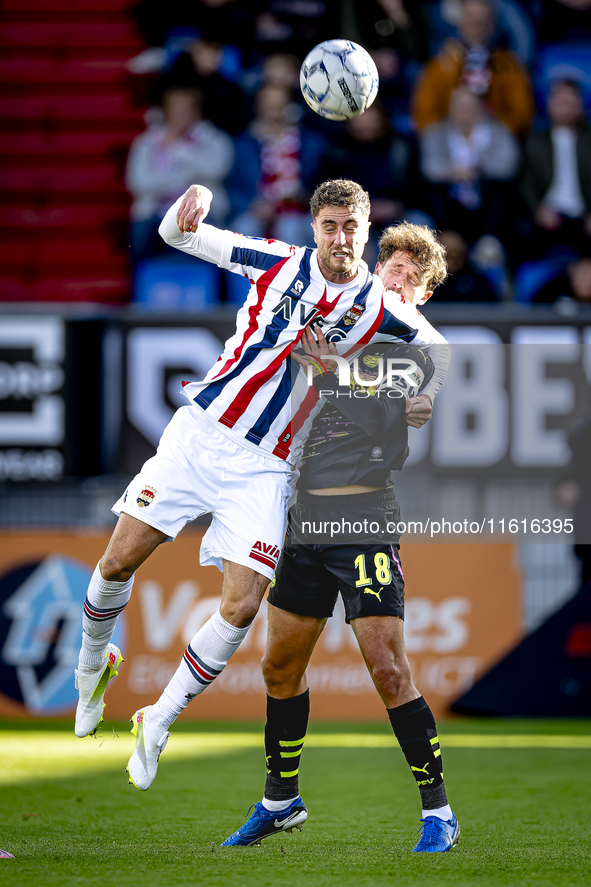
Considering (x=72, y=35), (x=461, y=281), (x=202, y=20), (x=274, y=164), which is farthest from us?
(x=72, y=35)

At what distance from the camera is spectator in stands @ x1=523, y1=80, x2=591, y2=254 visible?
10.2 meters

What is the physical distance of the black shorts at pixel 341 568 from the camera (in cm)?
425

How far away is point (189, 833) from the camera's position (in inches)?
181

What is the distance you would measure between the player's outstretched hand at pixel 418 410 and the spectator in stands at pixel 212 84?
23.6 feet

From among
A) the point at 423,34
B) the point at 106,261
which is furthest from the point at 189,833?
the point at 423,34

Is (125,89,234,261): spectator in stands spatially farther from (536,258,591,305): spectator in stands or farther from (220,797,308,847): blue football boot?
(220,797,308,847): blue football boot

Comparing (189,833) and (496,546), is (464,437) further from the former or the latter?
A: (189,833)

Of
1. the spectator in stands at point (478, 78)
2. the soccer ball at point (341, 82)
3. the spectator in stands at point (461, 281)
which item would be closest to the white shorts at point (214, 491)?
the soccer ball at point (341, 82)

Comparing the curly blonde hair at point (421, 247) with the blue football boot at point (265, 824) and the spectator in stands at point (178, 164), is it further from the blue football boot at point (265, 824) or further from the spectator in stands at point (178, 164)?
the spectator in stands at point (178, 164)

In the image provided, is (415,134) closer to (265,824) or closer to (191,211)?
(191,211)

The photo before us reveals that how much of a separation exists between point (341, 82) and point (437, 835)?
10.3ft

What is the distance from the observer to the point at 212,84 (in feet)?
35.8

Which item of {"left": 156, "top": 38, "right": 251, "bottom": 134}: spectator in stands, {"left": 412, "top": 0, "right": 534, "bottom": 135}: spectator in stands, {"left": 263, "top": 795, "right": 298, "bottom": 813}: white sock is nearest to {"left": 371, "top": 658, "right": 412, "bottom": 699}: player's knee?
{"left": 263, "top": 795, "right": 298, "bottom": 813}: white sock

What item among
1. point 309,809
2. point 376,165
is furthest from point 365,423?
point 376,165
